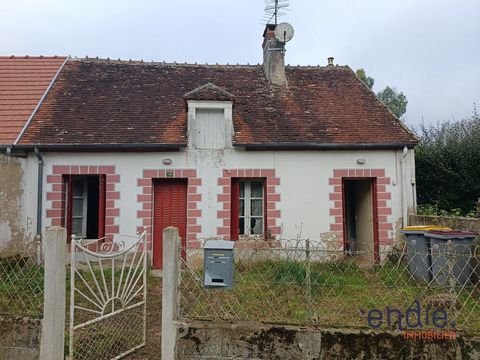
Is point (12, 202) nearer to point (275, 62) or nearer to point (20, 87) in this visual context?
point (20, 87)

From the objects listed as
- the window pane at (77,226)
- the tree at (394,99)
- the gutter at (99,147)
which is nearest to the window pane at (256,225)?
the gutter at (99,147)

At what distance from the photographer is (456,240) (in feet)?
21.1

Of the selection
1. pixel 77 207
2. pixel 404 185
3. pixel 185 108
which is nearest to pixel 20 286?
pixel 77 207

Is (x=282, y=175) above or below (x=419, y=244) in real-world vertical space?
above

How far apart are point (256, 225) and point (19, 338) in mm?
6239

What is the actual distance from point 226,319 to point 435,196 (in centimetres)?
973

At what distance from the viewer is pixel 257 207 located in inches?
371

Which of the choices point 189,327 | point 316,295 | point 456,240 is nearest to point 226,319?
point 189,327

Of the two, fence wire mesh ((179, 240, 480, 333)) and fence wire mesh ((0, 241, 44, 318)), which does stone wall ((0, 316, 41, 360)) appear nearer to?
fence wire mesh ((0, 241, 44, 318))

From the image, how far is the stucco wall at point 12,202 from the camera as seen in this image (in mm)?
8242

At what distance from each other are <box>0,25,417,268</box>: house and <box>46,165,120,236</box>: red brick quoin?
1.0 inches

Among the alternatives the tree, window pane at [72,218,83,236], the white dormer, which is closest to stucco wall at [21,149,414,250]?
the white dormer

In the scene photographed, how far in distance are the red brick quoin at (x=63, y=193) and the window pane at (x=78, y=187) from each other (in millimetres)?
436

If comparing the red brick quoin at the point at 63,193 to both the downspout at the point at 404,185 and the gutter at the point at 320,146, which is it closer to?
the gutter at the point at 320,146
